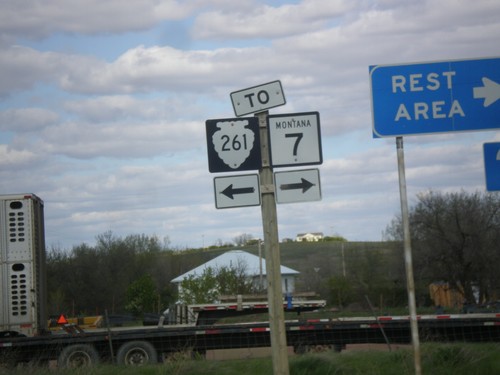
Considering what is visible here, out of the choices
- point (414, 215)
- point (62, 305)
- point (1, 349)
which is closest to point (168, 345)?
point (1, 349)

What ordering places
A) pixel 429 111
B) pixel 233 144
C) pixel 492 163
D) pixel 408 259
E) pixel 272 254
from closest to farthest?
pixel 408 259, pixel 233 144, pixel 272 254, pixel 429 111, pixel 492 163

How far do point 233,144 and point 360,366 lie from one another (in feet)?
16.0

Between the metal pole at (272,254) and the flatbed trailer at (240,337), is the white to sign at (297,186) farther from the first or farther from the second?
the flatbed trailer at (240,337)

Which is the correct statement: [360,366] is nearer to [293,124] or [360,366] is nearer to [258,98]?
[293,124]

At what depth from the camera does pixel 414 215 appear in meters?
45.2

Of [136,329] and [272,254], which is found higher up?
[272,254]

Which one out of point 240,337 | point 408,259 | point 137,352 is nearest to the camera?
point 408,259

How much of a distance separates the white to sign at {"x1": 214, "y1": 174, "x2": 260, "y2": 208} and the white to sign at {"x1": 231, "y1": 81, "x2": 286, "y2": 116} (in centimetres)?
72

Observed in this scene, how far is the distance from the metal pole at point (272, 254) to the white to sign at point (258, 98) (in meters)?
0.10

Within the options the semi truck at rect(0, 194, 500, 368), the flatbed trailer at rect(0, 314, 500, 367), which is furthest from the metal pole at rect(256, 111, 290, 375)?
the semi truck at rect(0, 194, 500, 368)

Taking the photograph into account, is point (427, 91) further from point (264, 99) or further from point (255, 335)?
point (255, 335)

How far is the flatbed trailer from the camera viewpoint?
18078mm

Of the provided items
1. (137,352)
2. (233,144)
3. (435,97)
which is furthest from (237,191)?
(137,352)

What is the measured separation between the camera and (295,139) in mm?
8469
